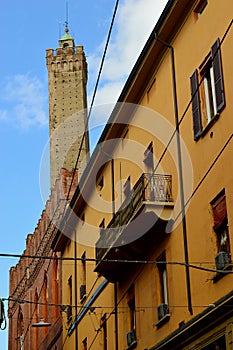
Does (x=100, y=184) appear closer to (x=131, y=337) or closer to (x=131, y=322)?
(x=131, y=322)

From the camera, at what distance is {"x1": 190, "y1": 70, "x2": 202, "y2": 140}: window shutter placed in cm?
1595

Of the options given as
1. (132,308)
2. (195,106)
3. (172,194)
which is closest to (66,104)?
(132,308)

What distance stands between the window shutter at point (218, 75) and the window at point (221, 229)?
5.37 feet

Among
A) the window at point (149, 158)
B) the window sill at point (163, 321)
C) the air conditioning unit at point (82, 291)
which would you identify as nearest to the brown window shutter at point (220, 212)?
the window sill at point (163, 321)

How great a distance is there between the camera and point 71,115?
68.9 meters

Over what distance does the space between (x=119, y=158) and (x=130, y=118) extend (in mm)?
1553

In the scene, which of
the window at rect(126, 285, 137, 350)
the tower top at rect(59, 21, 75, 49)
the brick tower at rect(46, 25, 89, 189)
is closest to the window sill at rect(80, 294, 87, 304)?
the window at rect(126, 285, 137, 350)

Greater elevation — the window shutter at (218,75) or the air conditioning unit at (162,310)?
the window shutter at (218,75)

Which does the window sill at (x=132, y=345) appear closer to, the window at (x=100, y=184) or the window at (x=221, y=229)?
the window at (x=221, y=229)

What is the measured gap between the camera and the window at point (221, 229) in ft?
46.5

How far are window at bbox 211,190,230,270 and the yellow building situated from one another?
0.06 ft

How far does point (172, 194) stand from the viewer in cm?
1750

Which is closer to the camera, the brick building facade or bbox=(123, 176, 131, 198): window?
bbox=(123, 176, 131, 198): window

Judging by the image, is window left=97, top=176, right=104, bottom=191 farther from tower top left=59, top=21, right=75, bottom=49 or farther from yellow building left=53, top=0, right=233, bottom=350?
tower top left=59, top=21, right=75, bottom=49
